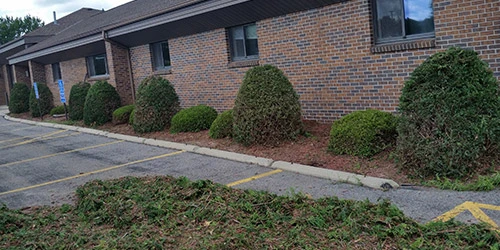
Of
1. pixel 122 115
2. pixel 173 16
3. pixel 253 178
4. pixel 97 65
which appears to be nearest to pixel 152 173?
pixel 253 178

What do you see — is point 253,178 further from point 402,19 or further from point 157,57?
point 157,57

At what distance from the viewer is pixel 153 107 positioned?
43.2 feet

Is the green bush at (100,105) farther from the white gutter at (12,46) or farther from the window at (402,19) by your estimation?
the white gutter at (12,46)

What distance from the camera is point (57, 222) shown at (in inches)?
217

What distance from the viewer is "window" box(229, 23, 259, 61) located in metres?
12.7

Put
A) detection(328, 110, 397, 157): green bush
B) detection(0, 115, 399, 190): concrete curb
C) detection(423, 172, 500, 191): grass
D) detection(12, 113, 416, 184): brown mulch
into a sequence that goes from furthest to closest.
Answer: detection(328, 110, 397, 157): green bush, detection(12, 113, 416, 184): brown mulch, detection(0, 115, 399, 190): concrete curb, detection(423, 172, 500, 191): grass

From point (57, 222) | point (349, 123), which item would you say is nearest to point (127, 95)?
point (349, 123)

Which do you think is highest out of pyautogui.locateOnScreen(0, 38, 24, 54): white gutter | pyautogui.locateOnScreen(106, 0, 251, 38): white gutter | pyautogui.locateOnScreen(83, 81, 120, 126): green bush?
pyautogui.locateOnScreen(0, 38, 24, 54): white gutter

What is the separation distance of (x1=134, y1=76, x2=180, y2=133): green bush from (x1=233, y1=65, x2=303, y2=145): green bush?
164 inches

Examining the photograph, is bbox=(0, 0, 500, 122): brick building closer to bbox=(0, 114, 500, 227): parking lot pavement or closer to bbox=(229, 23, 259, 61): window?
bbox=(229, 23, 259, 61): window

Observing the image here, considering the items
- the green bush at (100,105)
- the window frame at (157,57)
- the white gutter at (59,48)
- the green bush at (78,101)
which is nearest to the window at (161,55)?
the window frame at (157,57)

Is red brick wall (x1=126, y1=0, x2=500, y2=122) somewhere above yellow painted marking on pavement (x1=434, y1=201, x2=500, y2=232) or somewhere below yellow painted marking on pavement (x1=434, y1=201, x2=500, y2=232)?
above

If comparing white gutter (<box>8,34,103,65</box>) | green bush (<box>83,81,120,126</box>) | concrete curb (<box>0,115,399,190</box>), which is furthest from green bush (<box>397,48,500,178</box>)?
white gutter (<box>8,34,103,65</box>)

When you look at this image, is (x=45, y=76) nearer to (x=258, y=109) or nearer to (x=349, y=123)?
(x=258, y=109)
